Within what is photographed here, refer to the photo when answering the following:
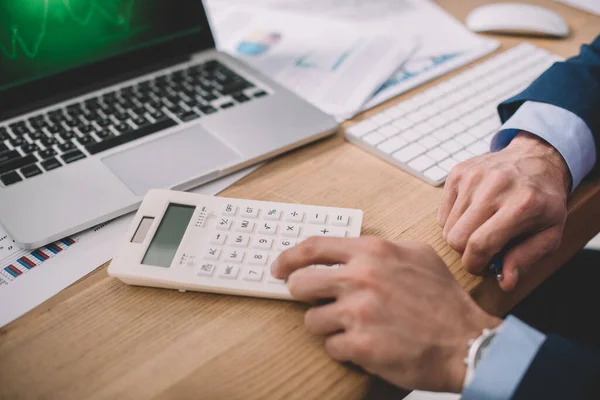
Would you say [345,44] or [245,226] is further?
[345,44]

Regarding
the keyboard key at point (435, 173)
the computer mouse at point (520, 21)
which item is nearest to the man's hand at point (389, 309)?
the keyboard key at point (435, 173)

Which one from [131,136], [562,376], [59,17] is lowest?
[562,376]

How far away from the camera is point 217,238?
20.0 inches

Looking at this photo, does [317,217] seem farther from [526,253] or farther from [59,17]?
[59,17]

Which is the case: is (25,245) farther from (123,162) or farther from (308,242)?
(308,242)

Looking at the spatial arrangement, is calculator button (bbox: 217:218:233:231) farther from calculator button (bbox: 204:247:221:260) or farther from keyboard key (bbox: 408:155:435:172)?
keyboard key (bbox: 408:155:435:172)

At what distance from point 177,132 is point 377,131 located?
0.24 m

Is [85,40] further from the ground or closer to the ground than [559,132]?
further from the ground

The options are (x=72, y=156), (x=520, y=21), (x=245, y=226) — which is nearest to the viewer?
(x=245, y=226)

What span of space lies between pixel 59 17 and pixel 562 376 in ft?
2.20

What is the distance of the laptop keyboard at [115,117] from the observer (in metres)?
0.62

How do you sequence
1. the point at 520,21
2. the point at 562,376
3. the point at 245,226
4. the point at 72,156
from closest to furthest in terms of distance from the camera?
the point at 562,376, the point at 245,226, the point at 72,156, the point at 520,21

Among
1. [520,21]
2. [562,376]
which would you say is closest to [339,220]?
[562,376]

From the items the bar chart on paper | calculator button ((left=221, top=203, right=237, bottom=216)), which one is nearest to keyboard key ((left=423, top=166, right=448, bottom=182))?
calculator button ((left=221, top=203, right=237, bottom=216))
